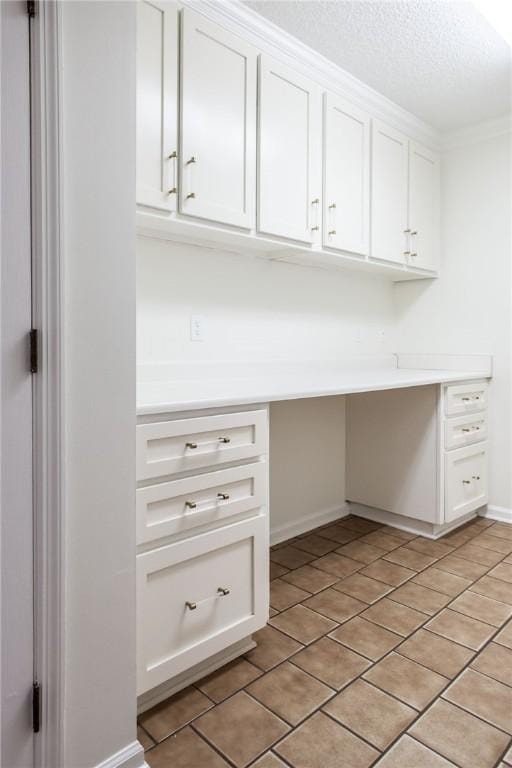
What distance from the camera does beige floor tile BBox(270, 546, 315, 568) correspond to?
243cm

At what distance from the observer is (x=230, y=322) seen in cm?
240

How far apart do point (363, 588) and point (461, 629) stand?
43cm

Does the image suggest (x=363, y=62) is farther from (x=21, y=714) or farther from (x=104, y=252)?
(x=21, y=714)

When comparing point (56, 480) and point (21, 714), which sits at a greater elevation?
point (56, 480)

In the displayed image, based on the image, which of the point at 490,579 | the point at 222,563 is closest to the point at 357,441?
the point at 490,579

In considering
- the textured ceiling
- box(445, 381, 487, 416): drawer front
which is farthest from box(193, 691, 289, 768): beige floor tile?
the textured ceiling

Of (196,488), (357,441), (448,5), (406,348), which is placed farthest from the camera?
(406,348)

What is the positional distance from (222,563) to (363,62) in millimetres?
2277

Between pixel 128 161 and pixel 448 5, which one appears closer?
pixel 128 161

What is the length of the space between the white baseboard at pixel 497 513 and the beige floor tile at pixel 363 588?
3.99 feet

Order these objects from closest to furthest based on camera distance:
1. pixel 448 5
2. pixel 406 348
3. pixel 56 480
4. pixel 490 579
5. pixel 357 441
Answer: pixel 56 480
pixel 448 5
pixel 490 579
pixel 357 441
pixel 406 348

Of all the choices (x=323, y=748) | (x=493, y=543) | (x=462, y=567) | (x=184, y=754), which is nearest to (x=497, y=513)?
(x=493, y=543)

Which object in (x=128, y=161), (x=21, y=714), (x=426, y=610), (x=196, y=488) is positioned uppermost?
(x=128, y=161)

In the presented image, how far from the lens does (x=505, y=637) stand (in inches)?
71.1
